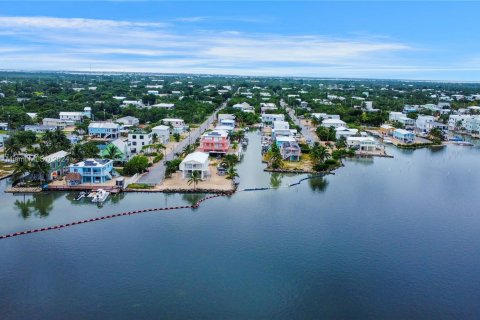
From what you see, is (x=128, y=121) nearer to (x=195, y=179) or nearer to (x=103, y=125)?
(x=103, y=125)

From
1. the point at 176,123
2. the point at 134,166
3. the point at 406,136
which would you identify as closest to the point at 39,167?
the point at 134,166

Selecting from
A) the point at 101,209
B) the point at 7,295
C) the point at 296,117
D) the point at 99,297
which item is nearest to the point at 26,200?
the point at 101,209

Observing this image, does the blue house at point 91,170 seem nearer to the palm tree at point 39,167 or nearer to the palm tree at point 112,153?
the palm tree at point 39,167

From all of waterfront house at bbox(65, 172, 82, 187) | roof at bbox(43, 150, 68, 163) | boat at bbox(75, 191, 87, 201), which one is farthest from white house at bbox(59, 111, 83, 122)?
boat at bbox(75, 191, 87, 201)

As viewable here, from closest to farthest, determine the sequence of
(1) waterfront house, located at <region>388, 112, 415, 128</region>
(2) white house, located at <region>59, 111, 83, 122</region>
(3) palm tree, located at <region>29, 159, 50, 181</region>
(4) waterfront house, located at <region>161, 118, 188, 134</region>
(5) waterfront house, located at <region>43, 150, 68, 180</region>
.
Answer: (3) palm tree, located at <region>29, 159, 50, 181</region>, (5) waterfront house, located at <region>43, 150, 68, 180</region>, (4) waterfront house, located at <region>161, 118, 188, 134</region>, (2) white house, located at <region>59, 111, 83, 122</region>, (1) waterfront house, located at <region>388, 112, 415, 128</region>

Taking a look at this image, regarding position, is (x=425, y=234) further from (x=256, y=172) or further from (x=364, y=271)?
(x=256, y=172)

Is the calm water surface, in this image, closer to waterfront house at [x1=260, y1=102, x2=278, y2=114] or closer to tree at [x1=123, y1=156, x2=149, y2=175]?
tree at [x1=123, y1=156, x2=149, y2=175]
